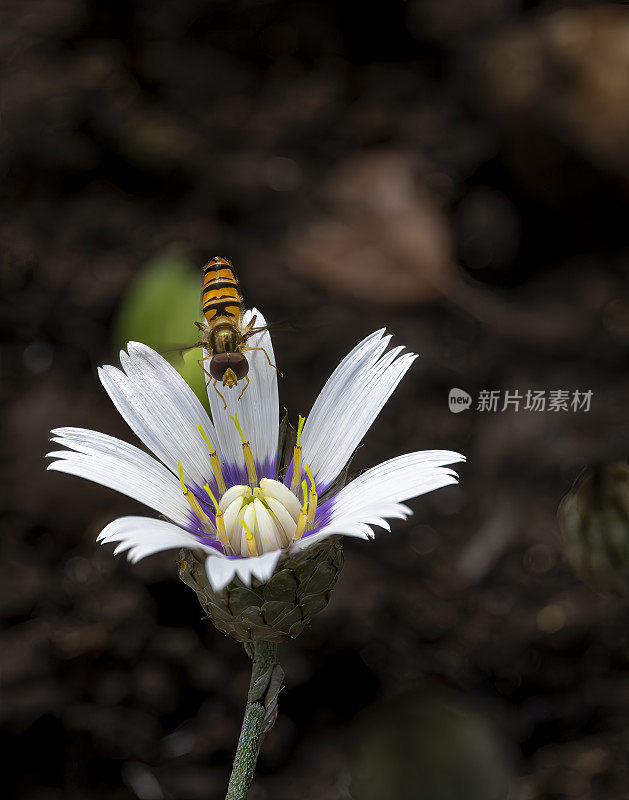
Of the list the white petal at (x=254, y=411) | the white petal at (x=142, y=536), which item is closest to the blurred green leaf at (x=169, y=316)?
the white petal at (x=254, y=411)

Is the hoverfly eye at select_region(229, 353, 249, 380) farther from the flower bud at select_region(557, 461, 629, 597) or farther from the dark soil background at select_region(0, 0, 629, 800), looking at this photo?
the dark soil background at select_region(0, 0, 629, 800)

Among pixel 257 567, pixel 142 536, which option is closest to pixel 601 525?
pixel 257 567

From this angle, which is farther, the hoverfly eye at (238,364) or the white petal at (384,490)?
the hoverfly eye at (238,364)

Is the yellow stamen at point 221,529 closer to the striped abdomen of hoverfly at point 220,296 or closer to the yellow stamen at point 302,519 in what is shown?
the yellow stamen at point 302,519

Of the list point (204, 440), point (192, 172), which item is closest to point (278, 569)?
point (204, 440)

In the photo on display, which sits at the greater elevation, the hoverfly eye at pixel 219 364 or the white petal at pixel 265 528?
the hoverfly eye at pixel 219 364

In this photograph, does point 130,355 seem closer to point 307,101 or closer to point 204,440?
point 204,440

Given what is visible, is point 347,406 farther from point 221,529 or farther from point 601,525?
point 601,525
